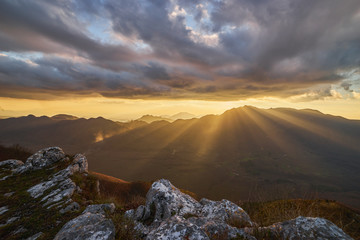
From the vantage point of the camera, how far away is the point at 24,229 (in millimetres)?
7258

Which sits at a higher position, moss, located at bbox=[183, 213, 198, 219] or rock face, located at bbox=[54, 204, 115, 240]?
rock face, located at bbox=[54, 204, 115, 240]

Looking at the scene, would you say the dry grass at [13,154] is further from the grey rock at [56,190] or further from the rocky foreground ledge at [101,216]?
the grey rock at [56,190]

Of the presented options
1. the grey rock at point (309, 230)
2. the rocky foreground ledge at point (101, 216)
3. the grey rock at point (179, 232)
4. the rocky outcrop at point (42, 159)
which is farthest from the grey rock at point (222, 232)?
the rocky outcrop at point (42, 159)

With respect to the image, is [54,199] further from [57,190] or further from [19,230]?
[19,230]

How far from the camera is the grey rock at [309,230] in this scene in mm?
4918

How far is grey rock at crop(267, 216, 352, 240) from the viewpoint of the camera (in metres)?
4.92

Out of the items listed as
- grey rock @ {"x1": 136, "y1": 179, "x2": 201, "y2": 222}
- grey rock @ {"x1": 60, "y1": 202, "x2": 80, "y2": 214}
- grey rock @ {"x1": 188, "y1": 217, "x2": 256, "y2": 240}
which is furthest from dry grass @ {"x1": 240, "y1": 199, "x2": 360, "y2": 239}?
grey rock @ {"x1": 60, "y1": 202, "x2": 80, "y2": 214}

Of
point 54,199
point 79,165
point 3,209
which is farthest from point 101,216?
point 79,165

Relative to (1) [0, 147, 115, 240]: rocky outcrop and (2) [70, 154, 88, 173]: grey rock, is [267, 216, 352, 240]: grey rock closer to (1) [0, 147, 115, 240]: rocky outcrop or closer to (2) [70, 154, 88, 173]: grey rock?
(1) [0, 147, 115, 240]: rocky outcrop

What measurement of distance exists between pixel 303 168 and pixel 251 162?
5469 cm

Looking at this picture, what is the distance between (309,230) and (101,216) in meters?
7.61

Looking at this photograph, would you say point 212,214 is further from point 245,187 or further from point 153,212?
point 245,187

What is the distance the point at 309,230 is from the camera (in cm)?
503

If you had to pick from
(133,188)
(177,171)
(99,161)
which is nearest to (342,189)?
(177,171)
